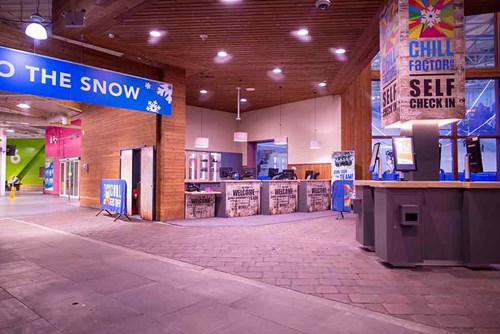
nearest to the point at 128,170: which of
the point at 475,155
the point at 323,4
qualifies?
the point at 323,4

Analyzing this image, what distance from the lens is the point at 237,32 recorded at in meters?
6.65

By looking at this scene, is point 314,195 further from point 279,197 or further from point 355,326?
point 355,326

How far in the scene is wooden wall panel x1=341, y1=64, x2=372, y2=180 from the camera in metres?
11.1

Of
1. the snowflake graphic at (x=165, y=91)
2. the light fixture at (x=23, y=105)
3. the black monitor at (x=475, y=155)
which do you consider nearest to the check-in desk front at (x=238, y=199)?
the snowflake graphic at (x=165, y=91)

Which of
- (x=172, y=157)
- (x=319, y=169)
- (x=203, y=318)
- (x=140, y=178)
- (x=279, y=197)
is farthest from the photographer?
(x=319, y=169)

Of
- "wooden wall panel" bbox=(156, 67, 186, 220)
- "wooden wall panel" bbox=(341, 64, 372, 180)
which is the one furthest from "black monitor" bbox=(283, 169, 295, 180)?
"wooden wall panel" bbox=(156, 67, 186, 220)

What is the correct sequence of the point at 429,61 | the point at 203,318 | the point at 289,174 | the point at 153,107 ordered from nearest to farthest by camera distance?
the point at 203,318 < the point at 429,61 < the point at 153,107 < the point at 289,174

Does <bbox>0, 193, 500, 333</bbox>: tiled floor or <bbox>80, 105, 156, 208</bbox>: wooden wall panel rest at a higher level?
<bbox>80, 105, 156, 208</bbox>: wooden wall panel

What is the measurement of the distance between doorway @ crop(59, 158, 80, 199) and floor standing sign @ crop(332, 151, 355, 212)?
41.4 feet

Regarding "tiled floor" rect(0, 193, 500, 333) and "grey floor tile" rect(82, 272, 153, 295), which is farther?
"grey floor tile" rect(82, 272, 153, 295)

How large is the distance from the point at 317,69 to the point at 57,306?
8.34 meters

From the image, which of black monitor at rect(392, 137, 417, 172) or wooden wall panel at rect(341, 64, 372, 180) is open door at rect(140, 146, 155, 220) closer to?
black monitor at rect(392, 137, 417, 172)

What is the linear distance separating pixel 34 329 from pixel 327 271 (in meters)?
3.02

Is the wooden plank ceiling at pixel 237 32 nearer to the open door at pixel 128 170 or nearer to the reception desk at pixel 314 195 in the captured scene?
the open door at pixel 128 170
